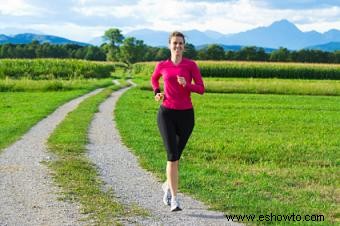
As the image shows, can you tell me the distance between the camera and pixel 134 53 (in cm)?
11575

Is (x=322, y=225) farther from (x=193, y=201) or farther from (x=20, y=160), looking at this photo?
(x=20, y=160)

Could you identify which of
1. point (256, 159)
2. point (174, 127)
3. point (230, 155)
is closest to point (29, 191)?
point (174, 127)

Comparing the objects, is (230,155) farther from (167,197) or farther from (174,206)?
(174,206)

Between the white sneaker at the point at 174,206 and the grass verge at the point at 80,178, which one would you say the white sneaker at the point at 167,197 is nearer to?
the white sneaker at the point at 174,206

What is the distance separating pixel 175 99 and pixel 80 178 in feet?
9.79

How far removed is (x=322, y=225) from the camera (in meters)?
6.39

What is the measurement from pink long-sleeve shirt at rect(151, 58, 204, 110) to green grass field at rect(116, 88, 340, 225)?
5.19 ft

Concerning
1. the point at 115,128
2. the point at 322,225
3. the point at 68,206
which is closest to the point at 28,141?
the point at 115,128

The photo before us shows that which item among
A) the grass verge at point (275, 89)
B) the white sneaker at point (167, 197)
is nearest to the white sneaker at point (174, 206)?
the white sneaker at point (167, 197)

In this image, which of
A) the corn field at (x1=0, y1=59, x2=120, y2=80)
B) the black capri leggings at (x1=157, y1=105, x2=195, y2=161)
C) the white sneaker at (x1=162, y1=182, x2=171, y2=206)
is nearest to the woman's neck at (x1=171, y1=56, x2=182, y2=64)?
the black capri leggings at (x1=157, y1=105, x2=195, y2=161)

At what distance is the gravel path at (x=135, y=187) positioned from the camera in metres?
6.57

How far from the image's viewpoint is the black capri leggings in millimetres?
6836

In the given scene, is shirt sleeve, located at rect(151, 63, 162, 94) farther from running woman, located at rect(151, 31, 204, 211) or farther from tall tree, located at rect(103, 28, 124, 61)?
tall tree, located at rect(103, 28, 124, 61)

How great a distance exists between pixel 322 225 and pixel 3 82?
34.3m
